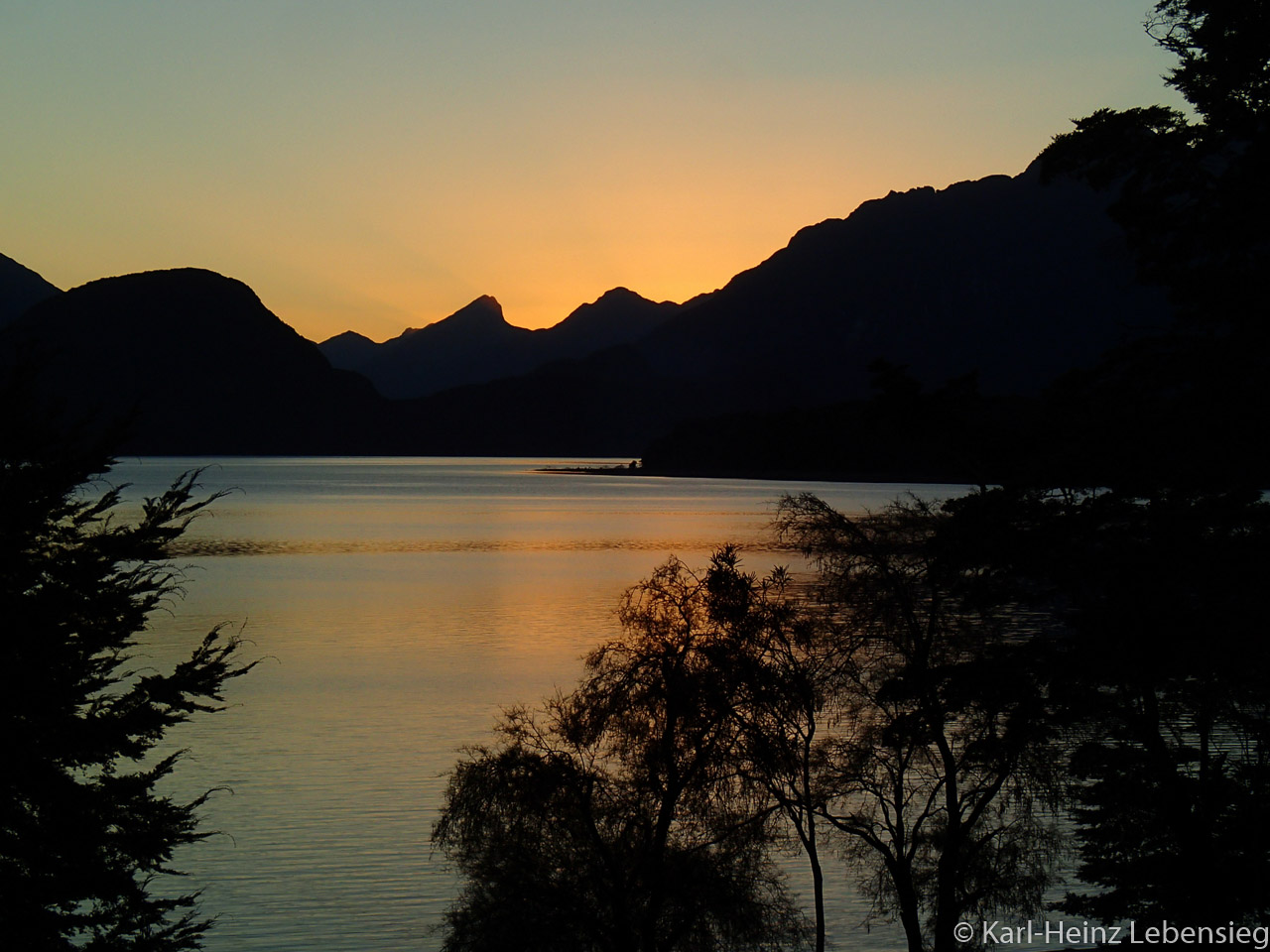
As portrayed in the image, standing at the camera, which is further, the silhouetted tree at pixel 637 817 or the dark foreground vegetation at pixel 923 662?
the silhouetted tree at pixel 637 817

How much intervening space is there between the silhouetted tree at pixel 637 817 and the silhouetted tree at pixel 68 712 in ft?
21.0

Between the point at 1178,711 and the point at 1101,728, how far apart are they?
1.13 meters

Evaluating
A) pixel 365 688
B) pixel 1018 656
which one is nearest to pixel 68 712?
pixel 1018 656

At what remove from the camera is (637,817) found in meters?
19.6

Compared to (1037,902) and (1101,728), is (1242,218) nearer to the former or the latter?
(1101,728)

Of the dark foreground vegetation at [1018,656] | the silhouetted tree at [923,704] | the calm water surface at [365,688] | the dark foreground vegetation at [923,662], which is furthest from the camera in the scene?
the calm water surface at [365,688]

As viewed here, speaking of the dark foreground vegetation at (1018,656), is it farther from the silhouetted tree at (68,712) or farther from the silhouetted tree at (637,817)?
the silhouetted tree at (68,712)

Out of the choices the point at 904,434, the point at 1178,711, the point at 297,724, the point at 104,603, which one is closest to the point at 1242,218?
the point at 904,434

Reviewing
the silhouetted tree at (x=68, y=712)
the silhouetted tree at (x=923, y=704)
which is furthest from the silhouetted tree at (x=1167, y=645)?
the silhouetted tree at (x=68, y=712)

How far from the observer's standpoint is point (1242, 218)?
1214cm

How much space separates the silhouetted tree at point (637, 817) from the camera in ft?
61.0

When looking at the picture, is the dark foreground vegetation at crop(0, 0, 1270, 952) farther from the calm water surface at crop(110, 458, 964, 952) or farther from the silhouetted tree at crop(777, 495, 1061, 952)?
the calm water surface at crop(110, 458, 964, 952)

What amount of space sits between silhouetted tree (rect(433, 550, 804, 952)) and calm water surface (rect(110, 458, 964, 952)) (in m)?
3.36

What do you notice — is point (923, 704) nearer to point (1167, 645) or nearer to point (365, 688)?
point (1167, 645)
